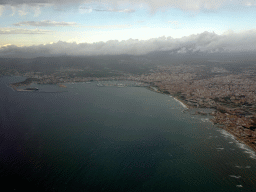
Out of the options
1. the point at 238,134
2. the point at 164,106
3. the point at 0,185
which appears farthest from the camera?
the point at 164,106

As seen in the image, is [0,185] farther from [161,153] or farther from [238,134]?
[238,134]

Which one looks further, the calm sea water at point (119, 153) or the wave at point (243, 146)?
the wave at point (243, 146)

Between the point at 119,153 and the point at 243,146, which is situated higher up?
the point at 119,153

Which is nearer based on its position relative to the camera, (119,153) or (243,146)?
(119,153)

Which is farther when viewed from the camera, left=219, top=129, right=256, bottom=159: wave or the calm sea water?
left=219, top=129, right=256, bottom=159: wave

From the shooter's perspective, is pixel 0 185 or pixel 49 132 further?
pixel 49 132

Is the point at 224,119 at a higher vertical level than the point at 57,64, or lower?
lower

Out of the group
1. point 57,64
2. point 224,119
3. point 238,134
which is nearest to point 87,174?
point 238,134

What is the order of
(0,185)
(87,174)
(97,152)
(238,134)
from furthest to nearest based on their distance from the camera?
(238,134) → (97,152) → (87,174) → (0,185)
